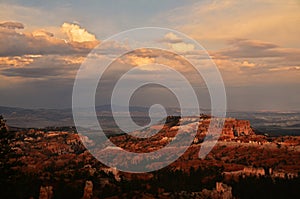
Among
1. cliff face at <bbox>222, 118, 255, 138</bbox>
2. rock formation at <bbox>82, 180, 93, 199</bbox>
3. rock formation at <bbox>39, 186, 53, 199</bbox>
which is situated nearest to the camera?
rock formation at <bbox>39, 186, 53, 199</bbox>

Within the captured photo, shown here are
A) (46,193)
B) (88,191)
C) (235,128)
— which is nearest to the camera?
(46,193)

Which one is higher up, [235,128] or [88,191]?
[235,128]

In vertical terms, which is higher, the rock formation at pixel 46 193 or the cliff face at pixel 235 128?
the cliff face at pixel 235 128

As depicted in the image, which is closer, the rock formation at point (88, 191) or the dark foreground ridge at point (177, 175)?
the rock formation at point (88, 191)

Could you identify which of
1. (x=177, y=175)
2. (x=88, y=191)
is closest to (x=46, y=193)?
(x=88, y=191)

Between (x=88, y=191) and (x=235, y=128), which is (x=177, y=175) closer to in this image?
(x=88, y=191)

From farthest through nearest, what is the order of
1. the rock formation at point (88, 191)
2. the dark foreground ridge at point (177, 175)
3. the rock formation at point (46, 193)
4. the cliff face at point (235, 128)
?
the cliff face at point (235, 128) → the dark foreground ridge at point (177, 175) → the rock formation at point (88, 191) → the rock formation at point (46, 193)

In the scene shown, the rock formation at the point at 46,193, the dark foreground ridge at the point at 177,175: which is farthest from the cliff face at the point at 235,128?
the rock formation at the point at 46,193

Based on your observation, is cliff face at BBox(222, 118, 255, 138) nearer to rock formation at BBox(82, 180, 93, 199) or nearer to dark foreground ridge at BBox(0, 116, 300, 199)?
dark foreground ridge at BBox(0, 116, 300, 199)

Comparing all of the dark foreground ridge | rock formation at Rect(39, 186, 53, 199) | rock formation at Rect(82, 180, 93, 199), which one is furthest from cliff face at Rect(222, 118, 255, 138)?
rock formation at Rect(39, 186, 53, 199)

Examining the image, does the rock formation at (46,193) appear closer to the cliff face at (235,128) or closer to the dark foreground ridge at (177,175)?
the dark foreground ridge at (177,175)

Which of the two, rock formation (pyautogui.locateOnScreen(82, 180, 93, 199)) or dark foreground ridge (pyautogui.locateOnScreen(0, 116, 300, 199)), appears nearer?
rock formation (pyautogui.locateOnScreen(82, 180, 93, 199))

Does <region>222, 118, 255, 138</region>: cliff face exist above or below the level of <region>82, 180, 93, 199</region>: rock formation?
above

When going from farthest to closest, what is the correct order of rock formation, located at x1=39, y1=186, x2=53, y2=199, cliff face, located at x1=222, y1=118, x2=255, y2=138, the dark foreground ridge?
cliff face, located at x1=222, y1=118, x2=255, y2=138 → the dark foreground ridge → rock formation, located at x1=39, y1=186, x2=53, y2=199
